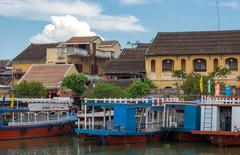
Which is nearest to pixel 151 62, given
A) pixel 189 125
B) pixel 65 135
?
pixel 65 135

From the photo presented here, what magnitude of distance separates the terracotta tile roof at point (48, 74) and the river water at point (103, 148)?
60.9ft

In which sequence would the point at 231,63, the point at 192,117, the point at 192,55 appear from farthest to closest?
the point at 192,55 → the point at 231,63 → the point at 192,117

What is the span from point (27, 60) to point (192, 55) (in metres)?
18.7

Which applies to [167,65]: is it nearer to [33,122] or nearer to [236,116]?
[33,122]

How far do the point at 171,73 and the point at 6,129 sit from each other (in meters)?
19.6

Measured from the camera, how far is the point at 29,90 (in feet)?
149

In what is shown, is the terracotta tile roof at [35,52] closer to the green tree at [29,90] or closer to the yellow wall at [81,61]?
the yellow wall at [81,61]

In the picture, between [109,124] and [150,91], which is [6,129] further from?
[150,91]

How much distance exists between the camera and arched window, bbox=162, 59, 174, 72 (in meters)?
48.5

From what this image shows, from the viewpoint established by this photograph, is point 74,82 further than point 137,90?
Yes

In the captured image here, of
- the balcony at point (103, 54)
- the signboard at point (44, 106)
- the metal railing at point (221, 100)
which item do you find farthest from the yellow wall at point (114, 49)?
the metal railing at point (221, 100)

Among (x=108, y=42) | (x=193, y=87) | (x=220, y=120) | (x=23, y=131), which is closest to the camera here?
(x=220, y=120)

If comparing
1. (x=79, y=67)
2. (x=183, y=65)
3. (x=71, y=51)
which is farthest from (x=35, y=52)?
(x=183, y=65)

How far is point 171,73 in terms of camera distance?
1895 inches
